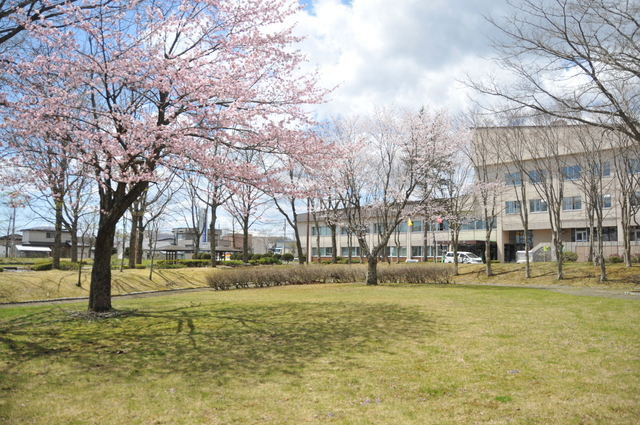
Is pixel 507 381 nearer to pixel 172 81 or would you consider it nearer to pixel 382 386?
pixel 382 386

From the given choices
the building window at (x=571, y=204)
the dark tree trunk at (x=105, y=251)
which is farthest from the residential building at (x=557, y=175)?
the dark tree trunk at (x=105, y=251)

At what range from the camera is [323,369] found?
565 cm

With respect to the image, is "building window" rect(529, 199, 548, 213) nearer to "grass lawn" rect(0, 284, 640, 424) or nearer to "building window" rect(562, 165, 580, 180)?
"building window" rect(562, 165, 580, 180)

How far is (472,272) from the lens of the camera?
27422 millimetres

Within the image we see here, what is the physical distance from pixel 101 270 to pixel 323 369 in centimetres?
729

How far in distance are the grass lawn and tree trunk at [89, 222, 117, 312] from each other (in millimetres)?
972

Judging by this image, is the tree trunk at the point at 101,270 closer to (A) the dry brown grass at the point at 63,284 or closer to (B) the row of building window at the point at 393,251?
(A) the dry brown grass at the point at 63,284

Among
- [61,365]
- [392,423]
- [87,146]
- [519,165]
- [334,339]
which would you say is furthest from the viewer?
[519,165]

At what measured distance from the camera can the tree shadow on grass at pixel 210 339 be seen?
5855 mm

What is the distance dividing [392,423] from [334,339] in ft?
11.8

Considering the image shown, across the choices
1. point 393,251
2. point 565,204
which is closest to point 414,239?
point 393,251

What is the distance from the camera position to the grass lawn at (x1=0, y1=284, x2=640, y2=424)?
13.6ft

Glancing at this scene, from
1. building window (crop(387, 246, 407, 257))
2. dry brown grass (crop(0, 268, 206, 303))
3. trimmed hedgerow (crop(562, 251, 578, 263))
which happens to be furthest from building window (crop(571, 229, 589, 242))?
dry brown grass (crop(0, 268, 206, 303))

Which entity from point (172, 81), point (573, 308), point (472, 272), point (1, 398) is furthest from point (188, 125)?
point (472, 272)
